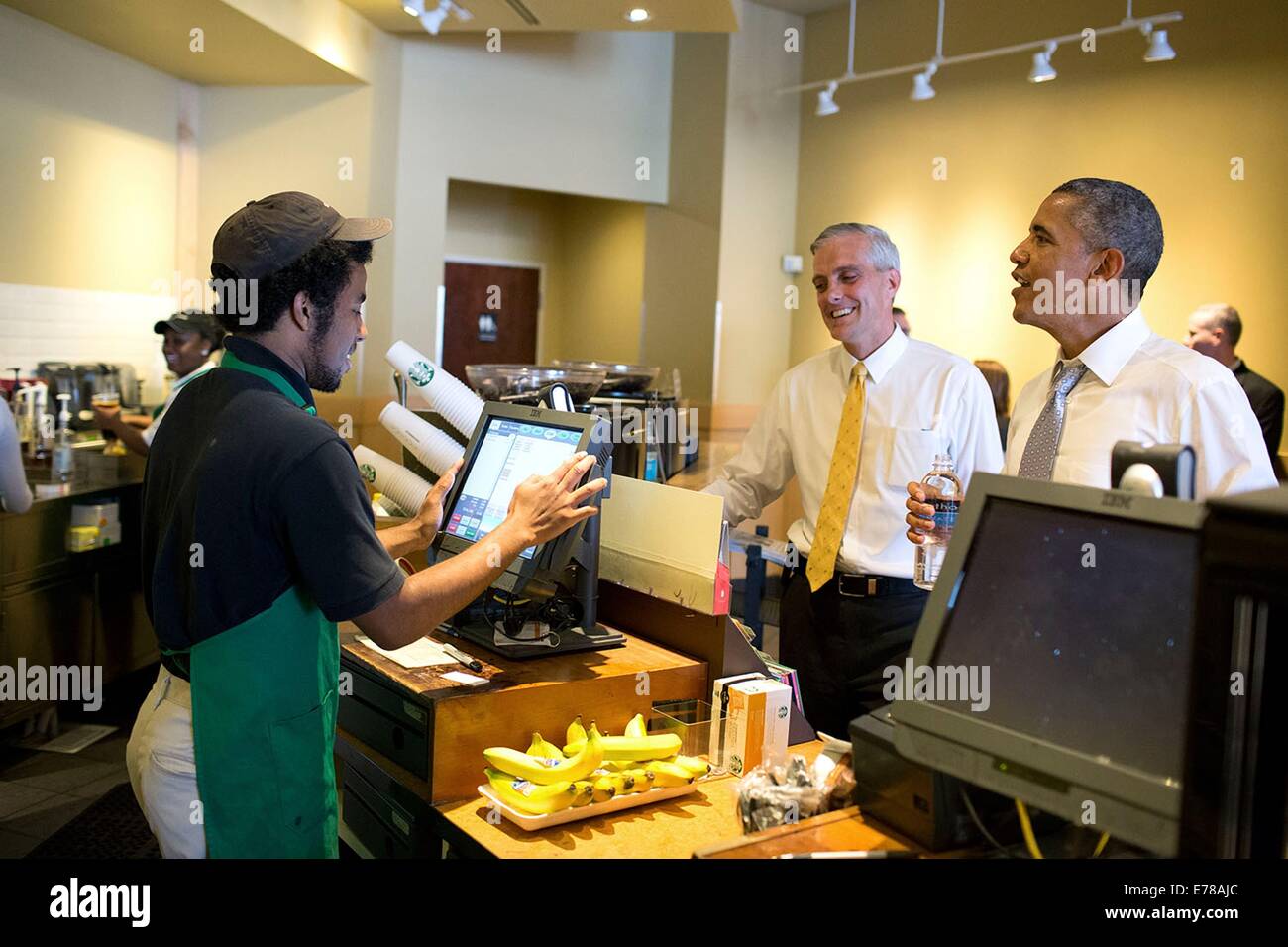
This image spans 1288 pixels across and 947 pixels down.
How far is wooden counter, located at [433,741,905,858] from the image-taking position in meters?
1.62

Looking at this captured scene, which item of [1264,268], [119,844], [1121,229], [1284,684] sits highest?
[1264,268]

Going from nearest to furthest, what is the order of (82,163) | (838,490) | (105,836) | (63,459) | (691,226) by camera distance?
(838,490), (105,836), (63,459), (82,163), (691,226)

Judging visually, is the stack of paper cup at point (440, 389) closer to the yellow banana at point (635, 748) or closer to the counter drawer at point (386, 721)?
the counter drawer at point (386, 721)

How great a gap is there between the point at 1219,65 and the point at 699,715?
5422 millimetres

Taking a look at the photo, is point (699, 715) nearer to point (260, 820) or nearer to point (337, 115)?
point (260, 820)

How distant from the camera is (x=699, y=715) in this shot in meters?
2.09

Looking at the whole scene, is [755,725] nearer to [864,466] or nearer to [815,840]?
[815,840]

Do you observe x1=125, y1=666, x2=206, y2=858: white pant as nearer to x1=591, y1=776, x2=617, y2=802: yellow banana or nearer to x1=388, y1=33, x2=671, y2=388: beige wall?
x1=591, y1=776, x2=617, y2=802: yellow banana

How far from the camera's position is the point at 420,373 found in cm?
267

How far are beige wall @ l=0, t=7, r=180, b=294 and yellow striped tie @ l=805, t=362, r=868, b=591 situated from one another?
178 inches

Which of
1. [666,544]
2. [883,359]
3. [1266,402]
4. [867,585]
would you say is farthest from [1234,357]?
[666,544]

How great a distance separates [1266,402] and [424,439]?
432 cm

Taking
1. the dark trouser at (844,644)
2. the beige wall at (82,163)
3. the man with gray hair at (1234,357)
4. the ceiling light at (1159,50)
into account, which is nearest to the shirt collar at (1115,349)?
the dark trouser at (844,644)
